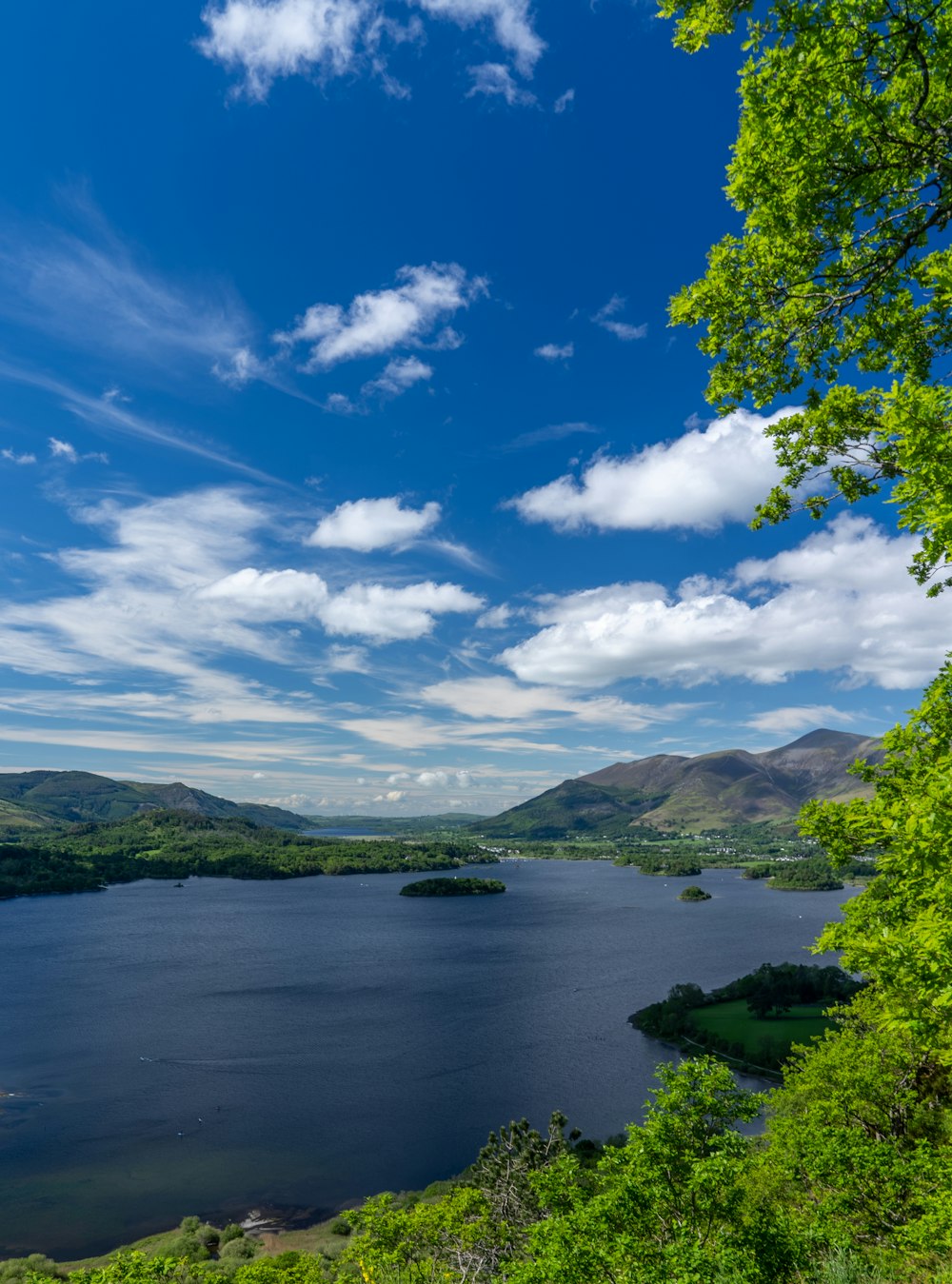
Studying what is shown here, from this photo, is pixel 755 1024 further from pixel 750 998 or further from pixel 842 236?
pixel 842 236

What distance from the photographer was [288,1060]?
286 feet

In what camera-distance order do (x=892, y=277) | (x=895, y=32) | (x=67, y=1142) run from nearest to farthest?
(x=895, y=32), (x=892, y=277), (x=67, y=1142)

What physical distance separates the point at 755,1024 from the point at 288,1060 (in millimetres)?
63768

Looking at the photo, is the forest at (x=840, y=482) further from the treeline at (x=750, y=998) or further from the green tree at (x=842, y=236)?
the treeline at (x=750, y=998)

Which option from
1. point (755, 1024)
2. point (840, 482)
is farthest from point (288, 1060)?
point (840, 482)

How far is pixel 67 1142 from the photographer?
218 feet

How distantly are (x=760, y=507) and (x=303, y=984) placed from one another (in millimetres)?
137785

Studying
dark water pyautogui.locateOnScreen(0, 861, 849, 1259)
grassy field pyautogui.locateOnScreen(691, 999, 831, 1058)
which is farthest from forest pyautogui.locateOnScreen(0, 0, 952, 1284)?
grassy field pyautogui.locateOnScreen(691, 999, 831, 1058)

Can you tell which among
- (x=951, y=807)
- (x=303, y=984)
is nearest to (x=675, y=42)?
(x=951, y=807)

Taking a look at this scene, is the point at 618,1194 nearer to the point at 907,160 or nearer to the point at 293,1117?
the point at 907,160

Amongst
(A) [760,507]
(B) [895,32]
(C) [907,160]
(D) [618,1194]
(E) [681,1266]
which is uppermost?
(B) [895,32]

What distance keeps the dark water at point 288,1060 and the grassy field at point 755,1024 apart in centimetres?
1051

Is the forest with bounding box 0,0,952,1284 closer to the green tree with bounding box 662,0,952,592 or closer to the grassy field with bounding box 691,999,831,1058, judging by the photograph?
the green tree with bounding box 662,0,952,592

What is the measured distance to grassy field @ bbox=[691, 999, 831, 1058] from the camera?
8475 centimetres
